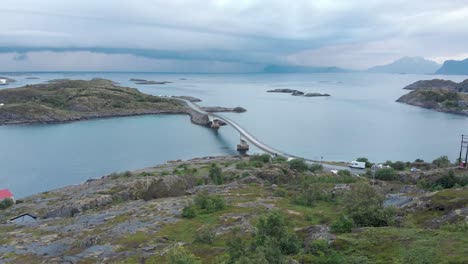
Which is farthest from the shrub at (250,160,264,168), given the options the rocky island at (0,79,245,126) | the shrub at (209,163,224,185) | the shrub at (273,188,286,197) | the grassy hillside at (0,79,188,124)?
the grassy hillside at (0,79,188,124)

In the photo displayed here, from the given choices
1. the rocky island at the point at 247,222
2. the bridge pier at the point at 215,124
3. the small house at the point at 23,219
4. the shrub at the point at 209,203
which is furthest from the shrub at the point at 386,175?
the bridge pier at the point at 215,124

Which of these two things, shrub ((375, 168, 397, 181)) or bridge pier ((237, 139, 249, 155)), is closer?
shrub ((375, 168, 397, 181))

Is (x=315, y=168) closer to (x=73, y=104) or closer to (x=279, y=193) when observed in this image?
(x=279, y=193)

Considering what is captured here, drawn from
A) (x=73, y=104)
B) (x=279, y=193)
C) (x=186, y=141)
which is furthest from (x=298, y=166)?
(x=73, y=104)

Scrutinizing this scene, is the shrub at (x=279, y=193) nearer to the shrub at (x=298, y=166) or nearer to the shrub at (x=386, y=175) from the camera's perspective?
the shrub at (x=298, y=166)

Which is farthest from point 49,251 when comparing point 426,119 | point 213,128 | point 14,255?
point 426,119

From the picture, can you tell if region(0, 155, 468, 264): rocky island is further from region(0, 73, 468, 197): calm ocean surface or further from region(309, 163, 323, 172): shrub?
Result: region(0, 73, 468, 197): calm ocean surface

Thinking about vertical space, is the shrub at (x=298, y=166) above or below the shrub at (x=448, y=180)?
below

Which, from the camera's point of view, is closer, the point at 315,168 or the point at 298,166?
the point at 298,166
